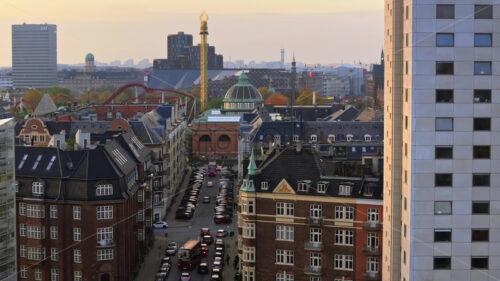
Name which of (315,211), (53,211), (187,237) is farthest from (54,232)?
(187,237)

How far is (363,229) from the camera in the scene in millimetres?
69625

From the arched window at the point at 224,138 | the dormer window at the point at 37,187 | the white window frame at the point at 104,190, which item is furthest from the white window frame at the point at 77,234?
the arched window at the point at 224,138

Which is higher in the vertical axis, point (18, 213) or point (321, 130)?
point (321, 130)

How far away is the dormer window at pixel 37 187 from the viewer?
77875mm

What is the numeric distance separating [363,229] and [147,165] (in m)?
34.9

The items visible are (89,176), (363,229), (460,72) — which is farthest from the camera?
(89,176)

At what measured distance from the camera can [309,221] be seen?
71000 millimetres

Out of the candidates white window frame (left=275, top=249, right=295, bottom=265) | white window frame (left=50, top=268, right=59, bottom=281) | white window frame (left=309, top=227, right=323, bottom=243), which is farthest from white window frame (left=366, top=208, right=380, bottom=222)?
white window frame (left=50, top=268, right=59, bottom=281)

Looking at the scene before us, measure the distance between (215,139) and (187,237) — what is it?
265 ft

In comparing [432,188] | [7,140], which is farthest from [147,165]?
[432,188]

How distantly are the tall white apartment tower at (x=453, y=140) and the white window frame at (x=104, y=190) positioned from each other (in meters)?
37.1

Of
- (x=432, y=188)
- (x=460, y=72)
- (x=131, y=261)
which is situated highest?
(x=460, y=72)

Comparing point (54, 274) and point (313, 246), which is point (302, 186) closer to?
point (313, 246)

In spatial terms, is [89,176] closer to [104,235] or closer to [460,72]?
[104,235]
